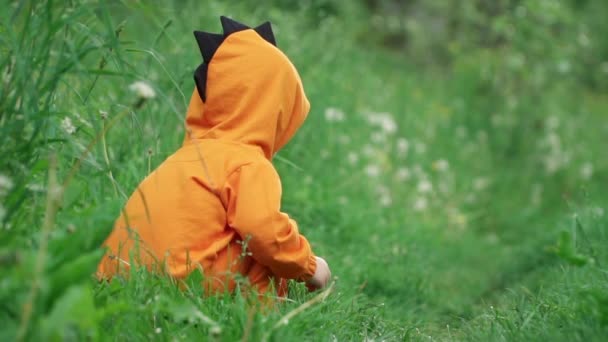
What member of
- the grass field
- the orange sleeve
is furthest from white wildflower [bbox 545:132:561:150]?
the orange sleeve

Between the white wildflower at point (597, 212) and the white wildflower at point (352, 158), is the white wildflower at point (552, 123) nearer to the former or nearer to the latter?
the white wildflower at point (352, 158)

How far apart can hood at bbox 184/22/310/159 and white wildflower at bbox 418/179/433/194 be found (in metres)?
3.30

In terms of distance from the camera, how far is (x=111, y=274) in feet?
8.14

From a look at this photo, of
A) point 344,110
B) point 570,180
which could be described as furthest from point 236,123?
point 570,180

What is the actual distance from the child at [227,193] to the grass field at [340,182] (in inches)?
4.1

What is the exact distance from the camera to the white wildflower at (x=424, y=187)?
591cm

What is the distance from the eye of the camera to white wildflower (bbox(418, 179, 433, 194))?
5.91 meters

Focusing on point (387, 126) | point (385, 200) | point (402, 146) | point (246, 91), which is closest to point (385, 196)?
point (385, 200)

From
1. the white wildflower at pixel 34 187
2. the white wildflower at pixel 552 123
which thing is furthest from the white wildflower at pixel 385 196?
the white wildflower at pixel 34 187

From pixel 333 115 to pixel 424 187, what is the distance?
0.98 meters

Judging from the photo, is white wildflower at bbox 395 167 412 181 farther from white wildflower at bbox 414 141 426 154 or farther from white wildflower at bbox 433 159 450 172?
white wildflower at bbox 414 141 426 154

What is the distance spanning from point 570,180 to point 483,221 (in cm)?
142

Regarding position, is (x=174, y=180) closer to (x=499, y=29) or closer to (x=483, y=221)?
(x=483, y=221)

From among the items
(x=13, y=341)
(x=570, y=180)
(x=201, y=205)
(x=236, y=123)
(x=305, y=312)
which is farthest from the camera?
(x=570, y=180)
